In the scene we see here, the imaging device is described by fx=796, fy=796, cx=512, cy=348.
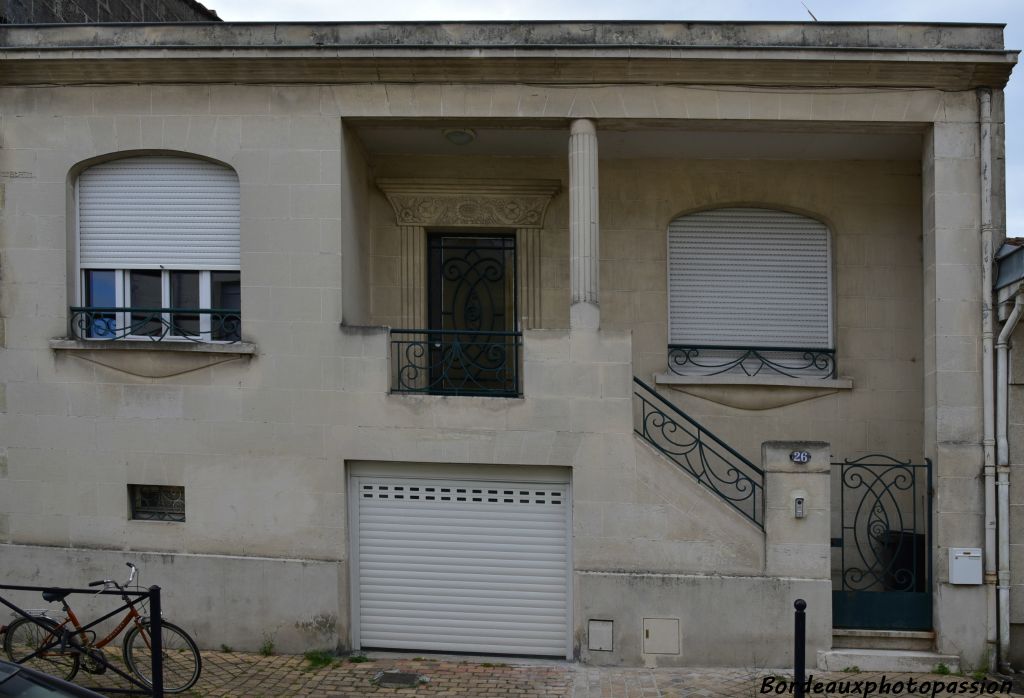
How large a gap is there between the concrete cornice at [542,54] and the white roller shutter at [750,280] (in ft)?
6.53

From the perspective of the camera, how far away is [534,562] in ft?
26.8

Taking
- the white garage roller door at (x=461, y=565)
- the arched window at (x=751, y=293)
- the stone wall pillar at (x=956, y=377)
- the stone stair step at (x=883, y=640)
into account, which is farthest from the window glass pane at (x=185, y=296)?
the stone wall pillar at (x=956, y=377)

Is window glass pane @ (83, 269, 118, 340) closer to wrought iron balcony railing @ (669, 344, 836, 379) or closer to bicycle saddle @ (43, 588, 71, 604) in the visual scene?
bicycle saddle @ (43, 588, 71, 604)

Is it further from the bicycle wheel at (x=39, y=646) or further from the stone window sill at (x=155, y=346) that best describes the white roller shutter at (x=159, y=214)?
the bicycle wheel at (x=39, y=646)

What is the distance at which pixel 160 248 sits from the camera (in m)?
8.48

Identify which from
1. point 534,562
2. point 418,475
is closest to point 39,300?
point 418,475

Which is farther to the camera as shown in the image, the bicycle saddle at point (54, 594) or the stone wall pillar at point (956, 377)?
the stone wall pillar at point (956, 377)

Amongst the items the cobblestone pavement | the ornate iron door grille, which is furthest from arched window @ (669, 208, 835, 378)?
the cobblestone pavement

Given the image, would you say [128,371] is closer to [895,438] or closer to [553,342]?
[553,342]

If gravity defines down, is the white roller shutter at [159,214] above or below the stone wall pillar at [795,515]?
above

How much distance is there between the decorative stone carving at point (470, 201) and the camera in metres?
9.53

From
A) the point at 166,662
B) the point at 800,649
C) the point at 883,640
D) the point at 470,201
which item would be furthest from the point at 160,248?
the point at 883,640

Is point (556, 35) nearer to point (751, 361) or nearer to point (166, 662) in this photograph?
point (751, 361)

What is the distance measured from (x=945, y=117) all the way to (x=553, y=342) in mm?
4589
